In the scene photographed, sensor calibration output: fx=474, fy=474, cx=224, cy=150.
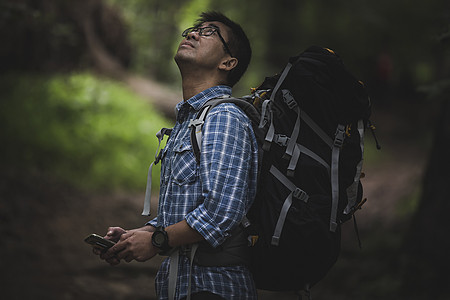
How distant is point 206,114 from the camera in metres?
2.56

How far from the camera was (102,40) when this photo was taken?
15.2 m

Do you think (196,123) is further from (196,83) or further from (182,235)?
(182,235)

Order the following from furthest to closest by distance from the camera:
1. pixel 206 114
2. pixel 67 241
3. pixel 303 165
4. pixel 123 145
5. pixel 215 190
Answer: pixel 123 145
pixel 67 241
pixel 206 114
pixel 303 165
pixel 215 190

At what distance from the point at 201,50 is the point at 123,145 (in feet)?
27.5

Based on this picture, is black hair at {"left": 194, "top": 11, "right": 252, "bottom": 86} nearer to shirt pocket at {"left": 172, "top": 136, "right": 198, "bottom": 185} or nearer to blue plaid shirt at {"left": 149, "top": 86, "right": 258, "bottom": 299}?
blue plaid shirt at {"left": 149, "top": 86, "right": 258, "bottom": 299}

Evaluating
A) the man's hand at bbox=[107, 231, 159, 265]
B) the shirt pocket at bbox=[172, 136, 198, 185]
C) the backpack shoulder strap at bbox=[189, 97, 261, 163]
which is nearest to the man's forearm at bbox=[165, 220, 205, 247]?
the man's hand at bbox=[107, 231, 159, 265]

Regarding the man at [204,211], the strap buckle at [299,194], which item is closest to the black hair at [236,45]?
the man at [204,211]

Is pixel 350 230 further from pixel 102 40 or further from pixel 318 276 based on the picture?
pixel 102 40

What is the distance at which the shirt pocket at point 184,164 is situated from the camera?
2.50 m

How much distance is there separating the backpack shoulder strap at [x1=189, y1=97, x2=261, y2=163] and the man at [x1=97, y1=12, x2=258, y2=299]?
0.04 metres

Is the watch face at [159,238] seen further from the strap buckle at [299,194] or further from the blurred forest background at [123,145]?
the blurred forest background at [123,145]

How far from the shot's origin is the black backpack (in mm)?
2426

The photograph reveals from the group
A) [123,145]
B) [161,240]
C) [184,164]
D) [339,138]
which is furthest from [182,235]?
[123,145]

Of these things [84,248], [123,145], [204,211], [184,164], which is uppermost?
[184,164]
